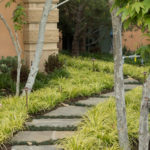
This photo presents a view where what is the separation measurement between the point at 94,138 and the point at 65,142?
0.51 meters

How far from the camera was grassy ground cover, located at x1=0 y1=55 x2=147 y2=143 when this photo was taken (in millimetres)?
6285

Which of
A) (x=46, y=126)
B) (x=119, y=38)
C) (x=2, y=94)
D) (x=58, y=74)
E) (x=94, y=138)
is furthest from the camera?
(x=58, y=74)

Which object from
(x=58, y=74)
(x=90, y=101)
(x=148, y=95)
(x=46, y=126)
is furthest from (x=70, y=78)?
(x=148, y=95)

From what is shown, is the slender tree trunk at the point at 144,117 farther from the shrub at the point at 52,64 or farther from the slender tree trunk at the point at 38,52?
the shrub at the point at 52,64

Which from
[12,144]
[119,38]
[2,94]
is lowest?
[12,144]

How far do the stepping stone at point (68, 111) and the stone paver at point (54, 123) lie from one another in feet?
1.13

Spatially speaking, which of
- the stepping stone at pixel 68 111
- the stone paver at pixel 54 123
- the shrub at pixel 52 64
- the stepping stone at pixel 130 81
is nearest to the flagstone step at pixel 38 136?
the stone paver at pixel 54 123

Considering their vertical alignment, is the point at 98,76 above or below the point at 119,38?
below

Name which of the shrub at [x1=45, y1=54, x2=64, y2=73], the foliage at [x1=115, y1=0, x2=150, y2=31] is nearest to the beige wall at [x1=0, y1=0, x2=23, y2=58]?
the shrub at [x1=45, y1=54, x2=64, y2=73]

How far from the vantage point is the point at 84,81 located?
9977 millimetres

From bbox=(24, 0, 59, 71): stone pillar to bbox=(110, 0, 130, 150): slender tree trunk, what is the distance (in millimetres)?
6526

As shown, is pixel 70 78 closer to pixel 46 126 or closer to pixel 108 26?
pixel 46 126

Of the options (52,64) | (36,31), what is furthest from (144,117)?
(36,31)

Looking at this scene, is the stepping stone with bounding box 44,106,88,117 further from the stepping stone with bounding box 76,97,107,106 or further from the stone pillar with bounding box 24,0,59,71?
the stone pillar with bounding box 24,0,59,71
